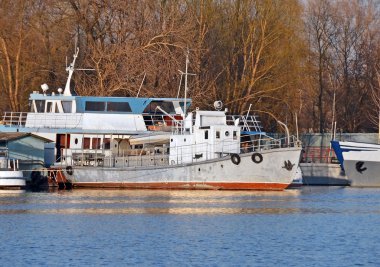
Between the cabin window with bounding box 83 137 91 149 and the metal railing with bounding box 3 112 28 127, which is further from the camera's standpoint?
the metal railing with bounding box 3 112 28 127

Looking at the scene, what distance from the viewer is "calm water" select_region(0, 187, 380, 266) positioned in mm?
36188

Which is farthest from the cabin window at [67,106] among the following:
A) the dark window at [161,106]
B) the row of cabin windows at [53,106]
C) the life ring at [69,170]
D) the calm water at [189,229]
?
the calm water at [189,229]

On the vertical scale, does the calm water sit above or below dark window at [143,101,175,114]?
below

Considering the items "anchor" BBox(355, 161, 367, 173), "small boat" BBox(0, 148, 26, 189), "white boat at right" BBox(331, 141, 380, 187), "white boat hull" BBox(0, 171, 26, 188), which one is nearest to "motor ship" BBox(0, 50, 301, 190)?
"small boat" BBox(0, 148, 26, 189)

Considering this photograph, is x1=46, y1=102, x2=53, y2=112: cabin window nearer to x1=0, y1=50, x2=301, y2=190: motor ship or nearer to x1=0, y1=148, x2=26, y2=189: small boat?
x1=0, y1=50, x2=301, y2=190: motor ship

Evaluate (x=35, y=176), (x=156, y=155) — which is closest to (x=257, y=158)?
(x=156, y=155)

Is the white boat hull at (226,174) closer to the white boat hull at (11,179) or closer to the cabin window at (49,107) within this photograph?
the white boat hull at (11,179)

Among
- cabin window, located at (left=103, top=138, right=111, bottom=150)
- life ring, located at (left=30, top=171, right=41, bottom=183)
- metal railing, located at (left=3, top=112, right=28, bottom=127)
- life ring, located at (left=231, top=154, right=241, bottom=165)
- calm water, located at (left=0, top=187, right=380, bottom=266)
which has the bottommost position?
calm water, located at (left=0, top=187, right=380, bottom=266)

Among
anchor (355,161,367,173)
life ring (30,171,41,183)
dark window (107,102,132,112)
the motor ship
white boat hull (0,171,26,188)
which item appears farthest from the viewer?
anchor (355,161,367,173)

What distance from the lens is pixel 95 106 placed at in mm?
68625

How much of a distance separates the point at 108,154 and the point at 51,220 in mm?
20582

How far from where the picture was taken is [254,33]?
81.9m

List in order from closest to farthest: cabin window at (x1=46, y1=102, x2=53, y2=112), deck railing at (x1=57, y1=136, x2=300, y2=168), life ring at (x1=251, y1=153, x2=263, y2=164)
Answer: life ring at (x1=251, y1=153, x2=263, y2=164), deck railing at (x1=57, y1=136, x2=300, y2=168), cabin window at (x1=46, y1=102, x2=53, y2=112)

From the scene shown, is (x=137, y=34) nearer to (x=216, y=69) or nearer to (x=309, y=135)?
(x=216, y=69)
